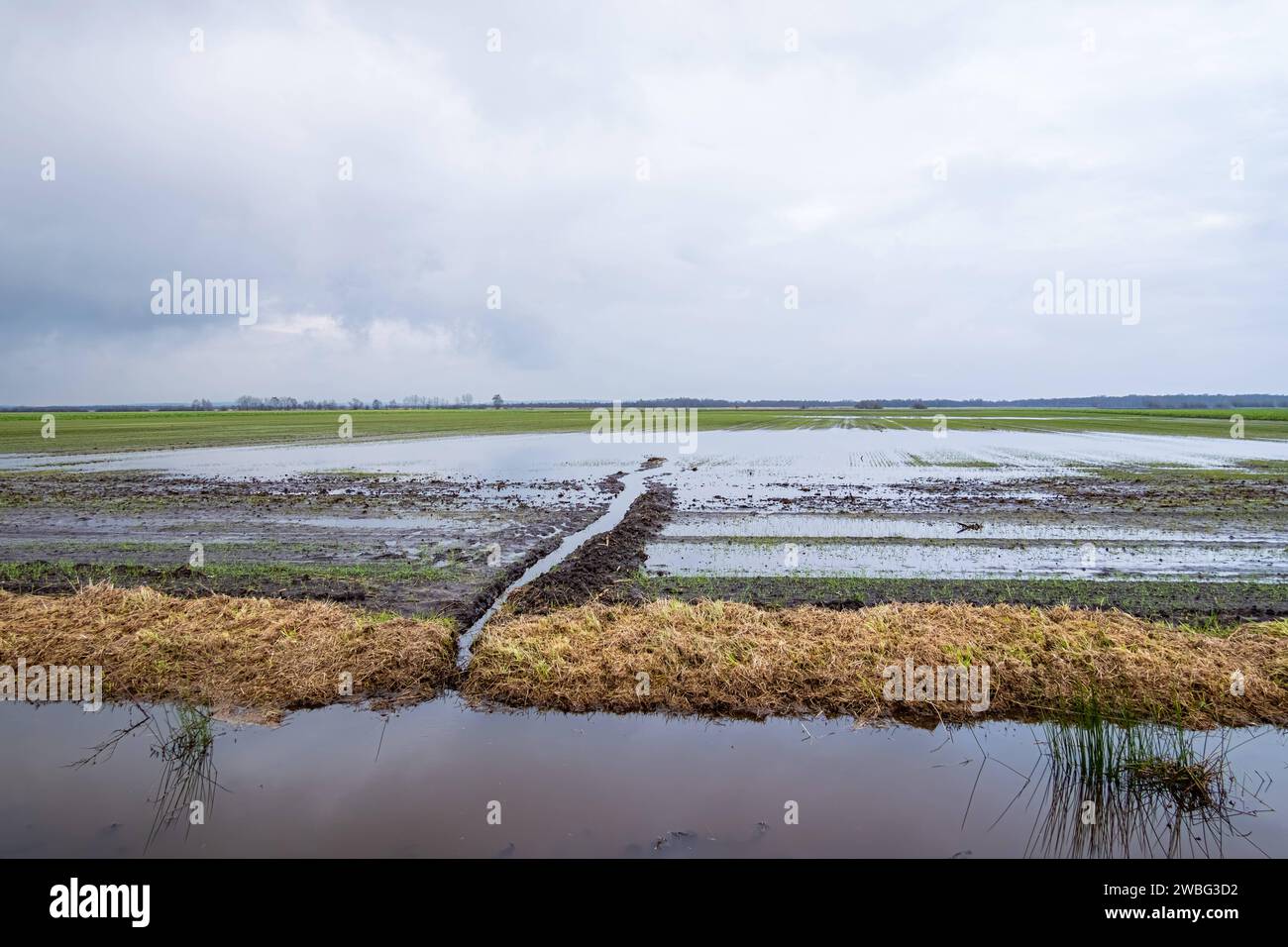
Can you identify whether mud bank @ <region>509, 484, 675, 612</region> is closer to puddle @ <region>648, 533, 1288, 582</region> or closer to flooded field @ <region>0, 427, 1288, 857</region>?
flooded field @ <region>0, 427, 1288, 857</region>

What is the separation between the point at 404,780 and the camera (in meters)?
6.43

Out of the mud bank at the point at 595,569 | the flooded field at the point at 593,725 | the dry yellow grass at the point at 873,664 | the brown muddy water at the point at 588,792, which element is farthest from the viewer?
the mud bank at the point at 595,569

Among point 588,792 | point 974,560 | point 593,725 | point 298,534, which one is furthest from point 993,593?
point 298,534

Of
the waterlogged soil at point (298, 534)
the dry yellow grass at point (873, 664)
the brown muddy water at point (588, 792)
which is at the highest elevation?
the waterlogged soil at point (298, 534)

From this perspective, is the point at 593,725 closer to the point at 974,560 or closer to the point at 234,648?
the point at 234,648

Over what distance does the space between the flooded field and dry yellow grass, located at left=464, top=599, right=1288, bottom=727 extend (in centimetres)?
41

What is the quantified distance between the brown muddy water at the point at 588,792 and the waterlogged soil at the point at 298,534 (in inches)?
168

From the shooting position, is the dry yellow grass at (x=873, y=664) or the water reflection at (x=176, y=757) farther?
the dry yellow grass at (x=873, y=664)

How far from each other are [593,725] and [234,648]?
16.8 ft

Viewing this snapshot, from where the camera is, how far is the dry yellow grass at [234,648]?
27.2 feet

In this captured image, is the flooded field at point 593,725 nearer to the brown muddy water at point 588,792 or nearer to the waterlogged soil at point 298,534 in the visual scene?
the brown muddy water at point 588,792

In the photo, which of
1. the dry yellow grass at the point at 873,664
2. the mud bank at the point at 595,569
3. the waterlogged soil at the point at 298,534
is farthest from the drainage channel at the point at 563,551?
the dry yellow grass at the point at 873,664

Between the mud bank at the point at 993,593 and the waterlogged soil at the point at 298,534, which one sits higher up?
the waterlogged soil at the point at 298,534

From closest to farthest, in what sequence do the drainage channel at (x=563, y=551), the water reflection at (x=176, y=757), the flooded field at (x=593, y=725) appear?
the flooded field at (x=593, y=725) < the water reflection at (x=176, y=757) < the drainage channel at (x=563, y=551)
